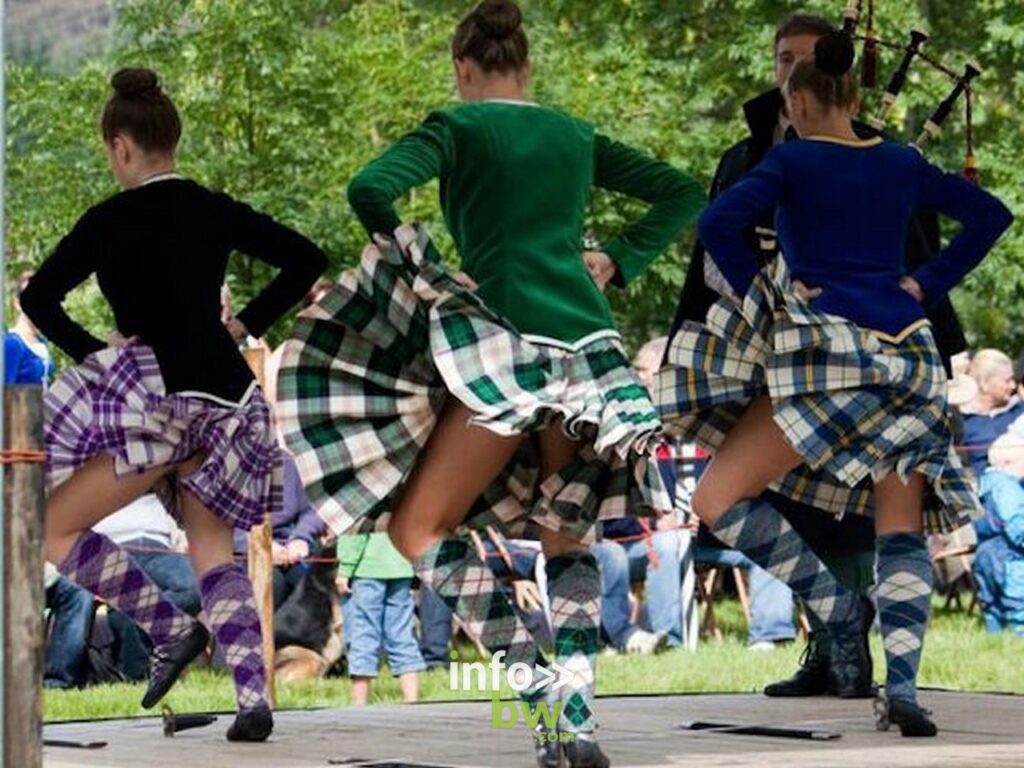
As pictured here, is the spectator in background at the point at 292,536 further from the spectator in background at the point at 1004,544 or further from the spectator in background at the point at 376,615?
the spectator in background at the point at 1004,544

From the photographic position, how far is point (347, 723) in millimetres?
8664

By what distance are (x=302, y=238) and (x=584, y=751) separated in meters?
1.91

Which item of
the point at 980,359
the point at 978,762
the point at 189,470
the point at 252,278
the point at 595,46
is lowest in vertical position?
the point at 978,762

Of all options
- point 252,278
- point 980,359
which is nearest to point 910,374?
point 980,359

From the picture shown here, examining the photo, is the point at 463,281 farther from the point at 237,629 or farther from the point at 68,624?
the point at 68,624

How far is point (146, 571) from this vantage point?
13.4 metres

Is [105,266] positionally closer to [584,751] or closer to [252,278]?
[584,751]

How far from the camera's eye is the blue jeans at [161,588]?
13336 mm

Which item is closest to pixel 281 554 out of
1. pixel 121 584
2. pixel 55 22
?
pixel 121 584

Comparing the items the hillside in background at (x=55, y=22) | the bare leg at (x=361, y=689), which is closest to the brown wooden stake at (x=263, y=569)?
the bare leg at (x=361, y=689)

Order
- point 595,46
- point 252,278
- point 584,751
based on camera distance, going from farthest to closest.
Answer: point 595,46 → point 252,278 → point 584,751

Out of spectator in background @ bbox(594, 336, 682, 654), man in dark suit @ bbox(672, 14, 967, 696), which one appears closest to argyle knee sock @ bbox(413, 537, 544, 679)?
man in dark suit @ bbox(672, 14, 967, 696)

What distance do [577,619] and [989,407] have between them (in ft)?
30.4

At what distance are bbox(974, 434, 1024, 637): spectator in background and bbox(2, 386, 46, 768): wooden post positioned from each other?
9880 mm
